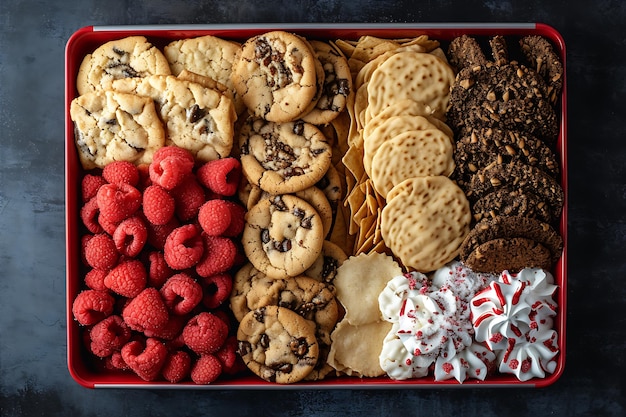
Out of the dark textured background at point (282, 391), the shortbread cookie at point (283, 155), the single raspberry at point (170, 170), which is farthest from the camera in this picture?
the dark textured background at point (282, 391)

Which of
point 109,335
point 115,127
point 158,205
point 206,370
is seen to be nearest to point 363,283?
point 206,370

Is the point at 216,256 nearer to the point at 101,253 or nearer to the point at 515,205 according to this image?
the point at 101,253

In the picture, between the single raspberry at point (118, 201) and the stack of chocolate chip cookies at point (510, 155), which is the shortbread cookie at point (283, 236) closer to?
the single raspberry at point (118, 201)

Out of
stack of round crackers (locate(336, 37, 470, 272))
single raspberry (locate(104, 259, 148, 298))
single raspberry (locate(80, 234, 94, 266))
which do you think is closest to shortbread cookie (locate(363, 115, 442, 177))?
stack of round crackers (locate(336, 37, 470, 272))

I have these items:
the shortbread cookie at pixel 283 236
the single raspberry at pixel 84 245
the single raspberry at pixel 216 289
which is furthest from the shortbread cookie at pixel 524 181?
the single raspberry at pixel 84 245

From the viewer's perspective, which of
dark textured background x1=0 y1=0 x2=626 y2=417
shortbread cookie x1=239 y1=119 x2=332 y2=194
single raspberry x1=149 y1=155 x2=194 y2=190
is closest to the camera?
single raspberry x1=149 y1=155 x2=194 y2=190

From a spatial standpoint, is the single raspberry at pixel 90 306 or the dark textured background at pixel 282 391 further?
the dark textured background at pixel 282 391

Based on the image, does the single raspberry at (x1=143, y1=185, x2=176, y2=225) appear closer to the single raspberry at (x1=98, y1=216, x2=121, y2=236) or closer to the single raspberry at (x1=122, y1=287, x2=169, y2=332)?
the single raspberry at (x1=98, y1=216, x2=121, y2=236)

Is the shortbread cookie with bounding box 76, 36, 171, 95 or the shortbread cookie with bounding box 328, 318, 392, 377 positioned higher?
the shortbread cookie with bounding box 76, 36, 171, 95
